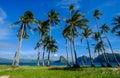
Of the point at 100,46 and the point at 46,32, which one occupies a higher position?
the point at 46,32

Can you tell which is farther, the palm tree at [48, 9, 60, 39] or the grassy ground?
the palm tree at [48, 9, 60, 39]

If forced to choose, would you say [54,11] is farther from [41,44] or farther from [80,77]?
[80,77]

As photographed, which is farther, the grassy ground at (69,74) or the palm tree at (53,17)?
the palm tree at (53,17)

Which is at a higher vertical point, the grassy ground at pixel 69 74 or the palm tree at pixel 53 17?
the palm tree at pixel 53 17

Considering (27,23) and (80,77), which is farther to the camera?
(27,23)

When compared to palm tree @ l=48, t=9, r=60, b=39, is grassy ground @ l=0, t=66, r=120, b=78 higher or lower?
lower

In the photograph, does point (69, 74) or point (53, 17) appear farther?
point (53, 17)

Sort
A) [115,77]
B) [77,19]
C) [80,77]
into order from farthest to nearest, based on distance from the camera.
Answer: [77,19] < [80,77] < [115,77]

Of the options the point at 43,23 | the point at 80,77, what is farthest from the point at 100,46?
the point at 80,77

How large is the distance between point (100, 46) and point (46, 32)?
22.1m

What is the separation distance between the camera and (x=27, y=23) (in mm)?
54094

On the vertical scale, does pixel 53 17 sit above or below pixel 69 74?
above

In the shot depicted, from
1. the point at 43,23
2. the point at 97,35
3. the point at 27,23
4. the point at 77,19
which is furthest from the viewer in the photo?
the point at 97,35

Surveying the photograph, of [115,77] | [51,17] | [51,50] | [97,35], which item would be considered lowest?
[115,77]
